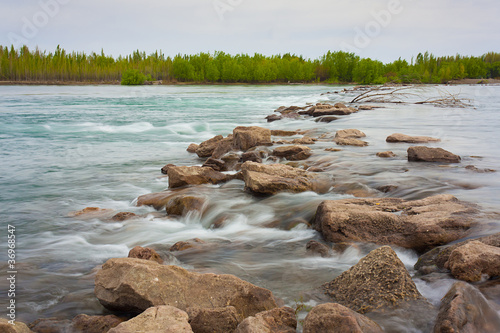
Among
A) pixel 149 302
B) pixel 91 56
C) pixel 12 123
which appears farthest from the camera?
pixel 91 56

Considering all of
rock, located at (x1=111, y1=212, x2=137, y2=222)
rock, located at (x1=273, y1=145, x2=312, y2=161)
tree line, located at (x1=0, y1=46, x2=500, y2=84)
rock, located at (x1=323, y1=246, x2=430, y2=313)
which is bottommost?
rock, located at (x1=111, y1=212, x2=137, y2=222)

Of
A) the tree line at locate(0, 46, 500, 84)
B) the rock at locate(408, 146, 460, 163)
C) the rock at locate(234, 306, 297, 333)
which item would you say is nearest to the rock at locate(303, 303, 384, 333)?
the rock at locate(234, 306, 297, 333)

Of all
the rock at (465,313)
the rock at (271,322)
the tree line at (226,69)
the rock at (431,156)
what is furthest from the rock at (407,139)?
the tree line at (226,69)

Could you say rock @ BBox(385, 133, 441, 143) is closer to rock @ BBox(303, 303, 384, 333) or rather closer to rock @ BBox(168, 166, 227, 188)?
rock @ BBox(168, 166, 227, 188)

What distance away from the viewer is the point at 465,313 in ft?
8.41

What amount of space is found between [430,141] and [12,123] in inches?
694

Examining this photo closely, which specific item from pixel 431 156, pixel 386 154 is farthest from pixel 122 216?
pixel 431 156

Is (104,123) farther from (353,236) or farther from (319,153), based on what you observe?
(353,236)

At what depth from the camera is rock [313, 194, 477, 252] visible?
4035 mm

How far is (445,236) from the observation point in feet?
13.2

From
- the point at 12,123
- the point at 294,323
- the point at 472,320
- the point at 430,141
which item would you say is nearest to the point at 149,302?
the point at 294,323

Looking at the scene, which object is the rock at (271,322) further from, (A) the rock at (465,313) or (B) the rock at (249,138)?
(B) the rock at (249,138)

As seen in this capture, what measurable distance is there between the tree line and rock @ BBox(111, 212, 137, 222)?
9049cm

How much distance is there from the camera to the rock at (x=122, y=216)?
5.70 meters
